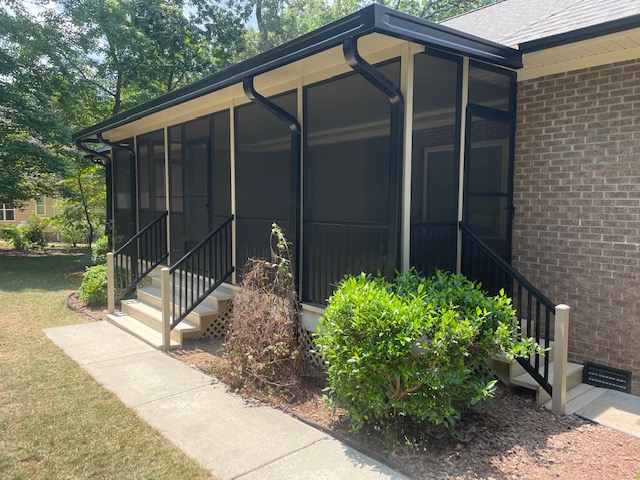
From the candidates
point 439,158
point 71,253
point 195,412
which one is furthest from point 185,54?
point 195,412

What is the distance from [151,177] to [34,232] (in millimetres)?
12266

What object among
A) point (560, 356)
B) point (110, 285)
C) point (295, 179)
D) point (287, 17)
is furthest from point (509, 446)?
point (287, 17)

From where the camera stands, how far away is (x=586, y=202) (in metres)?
4.42

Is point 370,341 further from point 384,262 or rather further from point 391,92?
point 391,92

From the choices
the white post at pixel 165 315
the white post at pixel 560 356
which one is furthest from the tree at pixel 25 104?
the white post at pixel 560 356

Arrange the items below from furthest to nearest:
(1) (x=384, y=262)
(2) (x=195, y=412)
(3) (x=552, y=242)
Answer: (3) (x=552, y=242) < (1) (x=384, y=262) < (2) (x=195, y=412)

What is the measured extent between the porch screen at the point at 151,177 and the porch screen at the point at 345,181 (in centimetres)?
264

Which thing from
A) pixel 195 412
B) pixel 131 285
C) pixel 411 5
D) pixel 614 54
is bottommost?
pixel 195 412

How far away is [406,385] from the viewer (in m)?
2.99

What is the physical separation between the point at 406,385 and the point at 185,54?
55.9 feet

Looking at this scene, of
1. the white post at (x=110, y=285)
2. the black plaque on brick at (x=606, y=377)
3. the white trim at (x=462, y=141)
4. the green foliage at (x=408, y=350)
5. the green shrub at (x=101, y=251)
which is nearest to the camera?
the green foliage at (x=408, y=350)

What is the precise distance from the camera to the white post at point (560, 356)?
137 inches

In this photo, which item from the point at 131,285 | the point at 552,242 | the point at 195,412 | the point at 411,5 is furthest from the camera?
the point at 411,5

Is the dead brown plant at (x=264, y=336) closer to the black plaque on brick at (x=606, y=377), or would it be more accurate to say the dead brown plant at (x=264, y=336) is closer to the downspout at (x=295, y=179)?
the downspout at (x=295, y=179)
